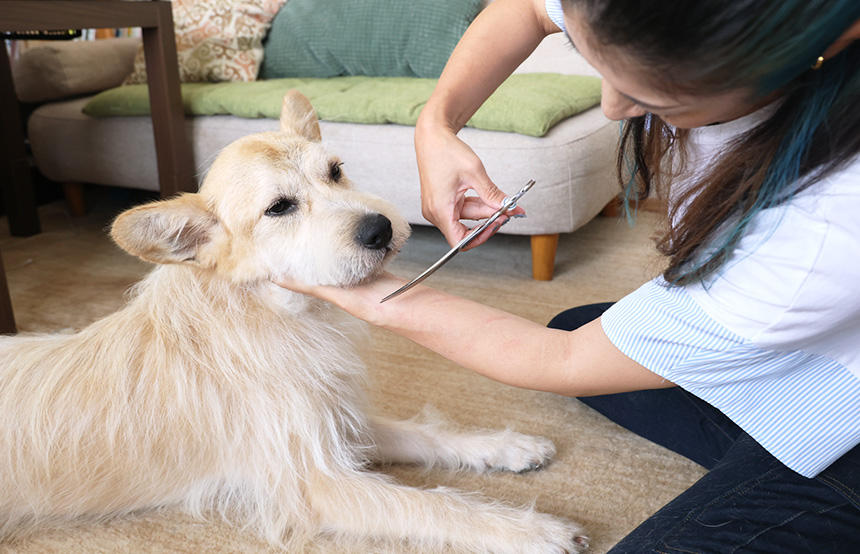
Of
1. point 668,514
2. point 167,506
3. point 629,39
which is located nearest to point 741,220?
point 629,39

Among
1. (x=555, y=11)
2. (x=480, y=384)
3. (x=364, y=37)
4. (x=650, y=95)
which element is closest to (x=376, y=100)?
(x=364, y=37)

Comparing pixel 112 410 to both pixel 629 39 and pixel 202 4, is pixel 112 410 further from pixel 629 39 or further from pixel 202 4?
pixel 202 4

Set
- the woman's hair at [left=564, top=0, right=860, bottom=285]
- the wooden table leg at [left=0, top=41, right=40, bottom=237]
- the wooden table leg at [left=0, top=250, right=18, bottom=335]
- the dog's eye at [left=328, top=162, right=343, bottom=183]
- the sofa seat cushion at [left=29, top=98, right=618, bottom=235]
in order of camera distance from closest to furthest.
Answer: the woman's hair at [left=564, top=0, right=860, bottom=285]
the dog's eye at [left=328, top=162, right=343, bottom=183]
the wooden table leg at [left=0, top=250, right=18, bottom=335]
the sofa seat cushion at [left=29, top=98, right=618, bottom=235]
the wooden table leg at [left=0, top=41, right=40, bottom=237]

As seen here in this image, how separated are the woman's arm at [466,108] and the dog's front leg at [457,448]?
1.51ft

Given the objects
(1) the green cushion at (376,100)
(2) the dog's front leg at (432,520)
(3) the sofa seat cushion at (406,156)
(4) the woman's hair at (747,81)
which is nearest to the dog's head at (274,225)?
(2) the dog's front leg at (432,520)

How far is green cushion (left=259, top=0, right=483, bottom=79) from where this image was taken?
2.90m

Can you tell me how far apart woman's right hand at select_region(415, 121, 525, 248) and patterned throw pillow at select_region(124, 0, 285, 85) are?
2098mm

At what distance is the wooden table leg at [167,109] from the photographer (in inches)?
96.6

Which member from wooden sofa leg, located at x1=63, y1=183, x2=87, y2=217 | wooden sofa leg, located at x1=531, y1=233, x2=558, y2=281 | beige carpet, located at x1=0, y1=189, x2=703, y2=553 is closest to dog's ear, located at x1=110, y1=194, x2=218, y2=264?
beige carpet, located at x1=0, y1=189, x2=703, y2=553

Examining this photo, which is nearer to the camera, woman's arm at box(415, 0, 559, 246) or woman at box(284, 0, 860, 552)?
woman at box(284, 0, 860, 552)

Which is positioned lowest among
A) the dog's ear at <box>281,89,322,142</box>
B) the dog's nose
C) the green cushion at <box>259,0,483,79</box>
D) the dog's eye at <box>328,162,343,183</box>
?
the dog's nose

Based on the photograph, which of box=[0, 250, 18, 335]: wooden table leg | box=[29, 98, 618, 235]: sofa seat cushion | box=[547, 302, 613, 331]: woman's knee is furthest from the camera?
box=[29, 98, 618, 235]: sofa seat cushion

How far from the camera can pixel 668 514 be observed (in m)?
0.99

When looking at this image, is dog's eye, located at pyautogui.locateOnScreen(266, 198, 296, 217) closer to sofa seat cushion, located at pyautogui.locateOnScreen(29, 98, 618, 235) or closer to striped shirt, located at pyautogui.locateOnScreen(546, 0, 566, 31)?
striped shirt, located at pyautogui.locateOnScreen(546, 0, 566, 31)
